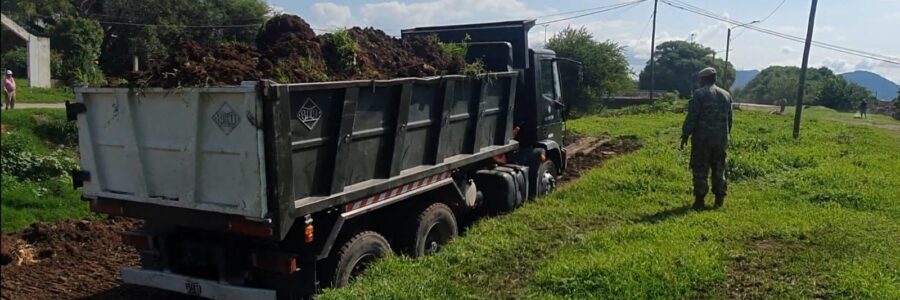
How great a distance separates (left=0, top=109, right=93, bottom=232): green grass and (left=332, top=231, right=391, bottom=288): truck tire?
3.02 m

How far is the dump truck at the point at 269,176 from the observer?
4.55m

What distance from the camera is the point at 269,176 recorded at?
4504mm

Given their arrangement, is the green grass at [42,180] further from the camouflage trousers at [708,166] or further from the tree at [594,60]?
the tree at [594,60]

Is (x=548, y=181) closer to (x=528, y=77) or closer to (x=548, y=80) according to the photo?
(x=548, y=80)

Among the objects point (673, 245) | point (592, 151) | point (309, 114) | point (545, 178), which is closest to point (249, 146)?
point (309, 114)

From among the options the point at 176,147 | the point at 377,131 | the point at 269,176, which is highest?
the point at 377,131

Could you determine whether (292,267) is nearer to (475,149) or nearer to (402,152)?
(402,152)

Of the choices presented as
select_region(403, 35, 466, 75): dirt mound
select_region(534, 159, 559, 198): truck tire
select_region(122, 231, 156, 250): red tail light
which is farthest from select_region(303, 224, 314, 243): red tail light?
select_region(534, 159, 559, 198): truck tire

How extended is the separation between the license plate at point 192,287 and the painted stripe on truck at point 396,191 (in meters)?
1.20

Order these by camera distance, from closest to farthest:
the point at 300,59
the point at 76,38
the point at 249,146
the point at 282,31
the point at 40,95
→ the point at 249,146 < the point at 300,59 < the point at 282,31 < the point at 40,95 < the point at 76,38

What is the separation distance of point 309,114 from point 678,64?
82260 mm

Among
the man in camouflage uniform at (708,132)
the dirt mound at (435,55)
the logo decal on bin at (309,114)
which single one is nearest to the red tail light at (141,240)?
the logo decal on bin at (309,114)

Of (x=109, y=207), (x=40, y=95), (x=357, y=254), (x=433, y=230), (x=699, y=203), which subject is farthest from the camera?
(x=40, y=95)

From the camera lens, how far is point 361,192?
214 inches
